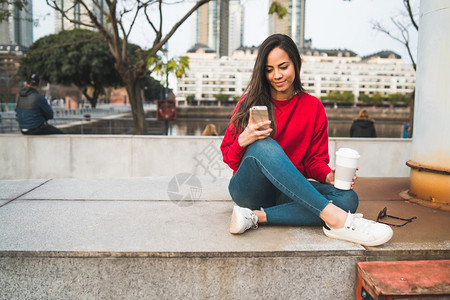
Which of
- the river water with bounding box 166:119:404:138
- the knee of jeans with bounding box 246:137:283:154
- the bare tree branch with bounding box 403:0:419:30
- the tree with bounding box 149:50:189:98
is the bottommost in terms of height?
the river water with bounding box 166:119:404:138

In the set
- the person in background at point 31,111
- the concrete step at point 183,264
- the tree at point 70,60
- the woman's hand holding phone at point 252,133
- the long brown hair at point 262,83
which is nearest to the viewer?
the concrete step at point 183,264

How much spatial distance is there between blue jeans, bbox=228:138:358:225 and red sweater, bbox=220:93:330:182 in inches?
4.8

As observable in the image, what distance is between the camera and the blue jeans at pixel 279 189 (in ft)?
5.90

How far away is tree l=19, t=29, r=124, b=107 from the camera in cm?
2903

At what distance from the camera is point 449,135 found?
2496 millimetres

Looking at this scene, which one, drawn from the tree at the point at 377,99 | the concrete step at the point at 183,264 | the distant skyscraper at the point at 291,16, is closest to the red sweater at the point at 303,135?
the concrete step at the point at 183,264

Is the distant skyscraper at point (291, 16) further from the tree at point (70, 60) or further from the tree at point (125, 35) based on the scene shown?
the tree at point (70, 60)

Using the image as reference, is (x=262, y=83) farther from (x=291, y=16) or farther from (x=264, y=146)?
(x=291, y=16)

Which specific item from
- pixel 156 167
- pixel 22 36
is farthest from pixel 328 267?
pixel 22 36

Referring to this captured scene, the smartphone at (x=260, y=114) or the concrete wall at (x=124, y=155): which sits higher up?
the smartphone at (x=260, y=114)

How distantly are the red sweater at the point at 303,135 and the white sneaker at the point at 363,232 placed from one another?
1.21 feet

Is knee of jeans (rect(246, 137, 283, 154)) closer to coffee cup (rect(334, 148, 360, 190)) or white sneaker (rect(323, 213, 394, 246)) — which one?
coffee cup (rect(334, 148, 360, 190))

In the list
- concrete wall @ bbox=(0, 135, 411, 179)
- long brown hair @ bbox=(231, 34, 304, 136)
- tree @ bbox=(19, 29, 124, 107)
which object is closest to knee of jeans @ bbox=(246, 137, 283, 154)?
long brown hair @ bbox=(231, 34, 304, 136)

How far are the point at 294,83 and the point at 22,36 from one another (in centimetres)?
1077
